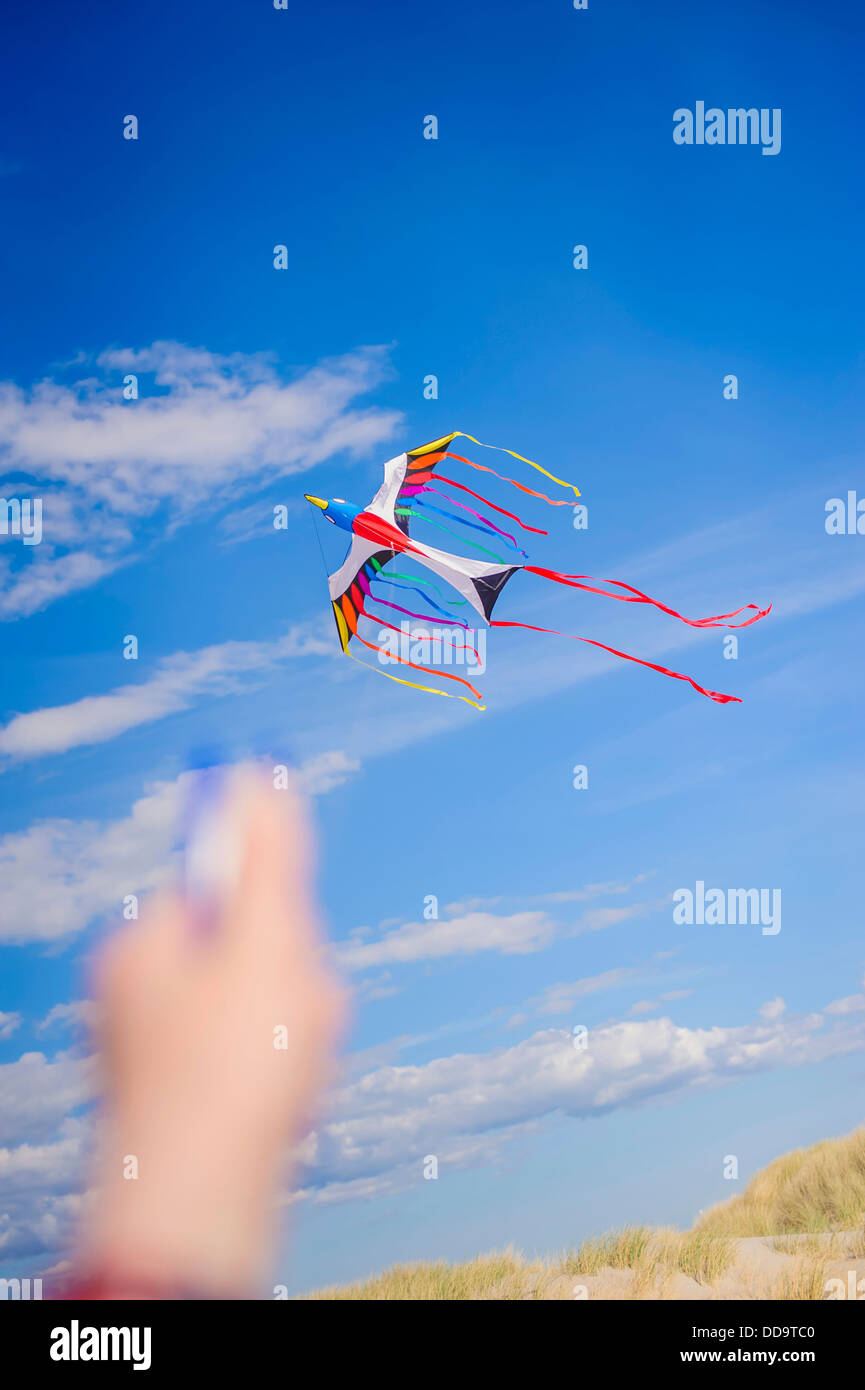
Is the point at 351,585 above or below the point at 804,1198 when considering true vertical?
above

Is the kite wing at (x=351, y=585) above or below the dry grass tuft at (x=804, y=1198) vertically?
above

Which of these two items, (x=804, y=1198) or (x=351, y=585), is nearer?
(x=804, y=1198)

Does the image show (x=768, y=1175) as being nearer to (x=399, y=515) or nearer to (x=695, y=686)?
(x=695, y=686)

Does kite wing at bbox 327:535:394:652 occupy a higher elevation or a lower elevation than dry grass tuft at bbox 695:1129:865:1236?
higher

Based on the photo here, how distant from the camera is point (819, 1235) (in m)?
24.2

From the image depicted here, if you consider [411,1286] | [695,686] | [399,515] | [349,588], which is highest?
[399,515]

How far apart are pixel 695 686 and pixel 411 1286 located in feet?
47.7

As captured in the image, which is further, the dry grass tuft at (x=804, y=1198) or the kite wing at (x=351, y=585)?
the kite wing at (x=351, y=585)

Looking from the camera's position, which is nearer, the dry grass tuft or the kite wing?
the dry grass tuft

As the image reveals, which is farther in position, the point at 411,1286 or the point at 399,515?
the point at 399,515
